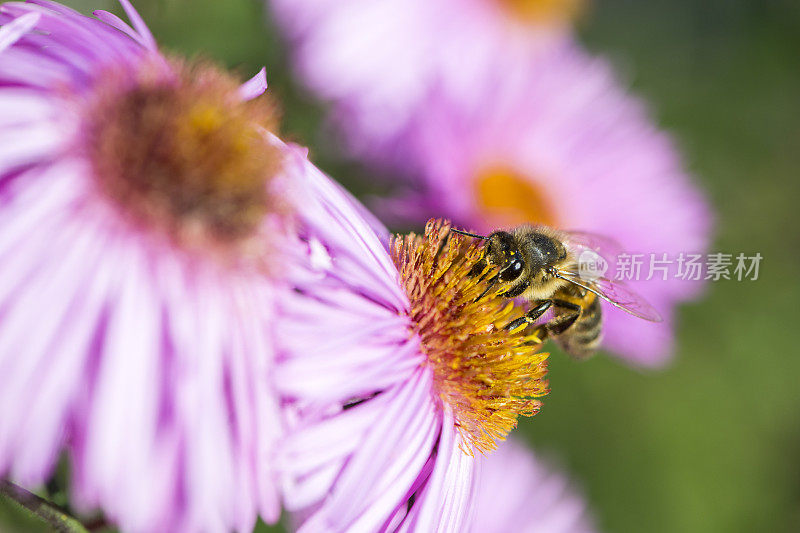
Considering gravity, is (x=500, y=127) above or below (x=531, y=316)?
above

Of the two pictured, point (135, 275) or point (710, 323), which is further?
point (710, 323)

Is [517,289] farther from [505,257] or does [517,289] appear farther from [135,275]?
[135,275]

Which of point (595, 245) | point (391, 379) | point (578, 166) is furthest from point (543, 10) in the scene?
point (391, 379)

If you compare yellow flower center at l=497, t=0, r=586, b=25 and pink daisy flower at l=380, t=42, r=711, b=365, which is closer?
pink daisy flower at l=380, t=42, r=711, b=365

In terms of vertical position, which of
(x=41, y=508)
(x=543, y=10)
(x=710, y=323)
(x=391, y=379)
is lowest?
(x=41, y=508)

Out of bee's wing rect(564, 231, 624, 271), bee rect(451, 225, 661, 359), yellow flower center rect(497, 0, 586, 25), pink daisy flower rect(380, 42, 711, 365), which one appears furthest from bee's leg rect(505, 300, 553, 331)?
yellow flower center rect(497, 0, 586, 25)

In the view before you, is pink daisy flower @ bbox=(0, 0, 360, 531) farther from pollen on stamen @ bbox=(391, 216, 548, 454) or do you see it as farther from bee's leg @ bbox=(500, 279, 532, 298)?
bee's leg @ bbox=(500, 279, 532, 298)

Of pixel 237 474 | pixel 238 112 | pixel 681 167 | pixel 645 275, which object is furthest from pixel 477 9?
pixel 237 474
